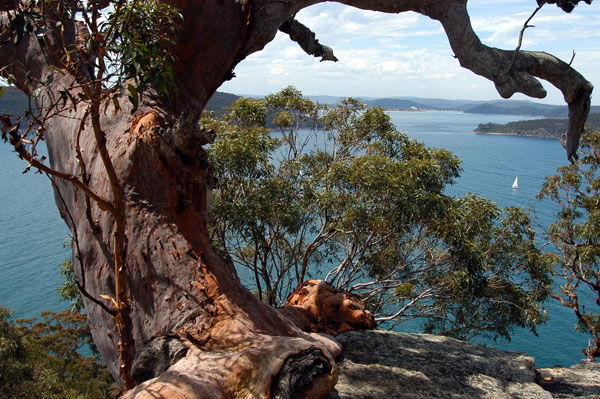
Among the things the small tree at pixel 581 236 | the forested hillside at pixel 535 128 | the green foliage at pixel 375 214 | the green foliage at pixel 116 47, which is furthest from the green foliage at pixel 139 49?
the forested hillside at pixel 535 128

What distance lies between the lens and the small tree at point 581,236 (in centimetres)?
1039

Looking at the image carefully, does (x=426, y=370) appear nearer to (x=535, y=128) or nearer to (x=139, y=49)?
(x=139, y=49)

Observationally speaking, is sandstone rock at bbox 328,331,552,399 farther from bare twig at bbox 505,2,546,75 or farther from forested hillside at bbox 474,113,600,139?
forested hillside at bbox 474,113,600,139

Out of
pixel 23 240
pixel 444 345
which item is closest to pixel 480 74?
pixel 444 345

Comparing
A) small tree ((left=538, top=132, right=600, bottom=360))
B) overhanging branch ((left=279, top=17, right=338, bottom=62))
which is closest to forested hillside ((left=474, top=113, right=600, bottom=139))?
small tree ((left=538, top=132, right=600, bottom=360))

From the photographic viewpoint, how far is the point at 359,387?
4117mm

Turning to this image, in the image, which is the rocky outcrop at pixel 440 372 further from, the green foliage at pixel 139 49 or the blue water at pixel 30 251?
the blue water at pixel 30 251

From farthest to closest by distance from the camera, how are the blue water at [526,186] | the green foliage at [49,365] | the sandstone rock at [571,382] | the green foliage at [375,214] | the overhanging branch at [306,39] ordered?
the blue water at [526,186] → the green foliage at [49,365] → the green foliage at [375,214] → the overhanging branch at [306,39] → the sandstone rock at [571,382]

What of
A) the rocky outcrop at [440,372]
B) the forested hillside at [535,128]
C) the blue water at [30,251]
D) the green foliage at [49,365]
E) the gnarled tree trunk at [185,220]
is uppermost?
the forested hillside at [535,128]

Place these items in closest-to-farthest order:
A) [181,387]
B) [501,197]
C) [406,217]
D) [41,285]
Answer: [181,387], [406,217], [41,285], [501,197]

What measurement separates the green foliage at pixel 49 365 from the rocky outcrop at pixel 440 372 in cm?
653

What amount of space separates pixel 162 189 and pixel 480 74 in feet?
10.2

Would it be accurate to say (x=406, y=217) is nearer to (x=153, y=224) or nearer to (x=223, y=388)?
(x=153, y=224)

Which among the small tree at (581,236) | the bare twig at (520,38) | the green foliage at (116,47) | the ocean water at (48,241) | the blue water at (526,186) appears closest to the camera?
the green foliage at (116,47)
